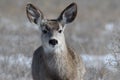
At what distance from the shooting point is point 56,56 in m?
11.5

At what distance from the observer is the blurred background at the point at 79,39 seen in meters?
13.6

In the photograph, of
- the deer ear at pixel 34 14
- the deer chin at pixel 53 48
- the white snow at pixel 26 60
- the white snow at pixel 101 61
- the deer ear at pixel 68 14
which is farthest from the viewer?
the white snow at pixel 26 60

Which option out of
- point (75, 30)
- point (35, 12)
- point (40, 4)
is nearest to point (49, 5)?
point (40, 4)

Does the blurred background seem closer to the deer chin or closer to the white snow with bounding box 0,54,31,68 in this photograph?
the white snow with bounding box 0,54,31,68

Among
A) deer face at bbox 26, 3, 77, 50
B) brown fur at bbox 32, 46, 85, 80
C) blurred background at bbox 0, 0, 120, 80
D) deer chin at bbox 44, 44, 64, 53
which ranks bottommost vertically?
blurred background at bbox 0, 0, 120, 80

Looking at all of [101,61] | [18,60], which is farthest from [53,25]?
[101,61]

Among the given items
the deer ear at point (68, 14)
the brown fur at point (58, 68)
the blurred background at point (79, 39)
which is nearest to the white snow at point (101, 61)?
the blurred background at point (79, 39)

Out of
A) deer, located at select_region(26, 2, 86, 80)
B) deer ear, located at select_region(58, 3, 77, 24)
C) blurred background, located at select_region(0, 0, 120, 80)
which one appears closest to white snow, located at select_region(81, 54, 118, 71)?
blurred background, located at select_region(0, 0, 120, 80)

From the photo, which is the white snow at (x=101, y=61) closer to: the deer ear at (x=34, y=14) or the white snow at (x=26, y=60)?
the white snow at (x=26, y=60)

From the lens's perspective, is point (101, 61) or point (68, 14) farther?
point (101, 61)

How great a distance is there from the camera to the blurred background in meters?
13.6

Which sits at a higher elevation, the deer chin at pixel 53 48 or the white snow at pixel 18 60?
the deer chin at pixel 53 48

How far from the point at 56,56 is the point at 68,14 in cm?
88

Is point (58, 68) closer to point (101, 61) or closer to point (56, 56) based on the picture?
point (56, 56)
